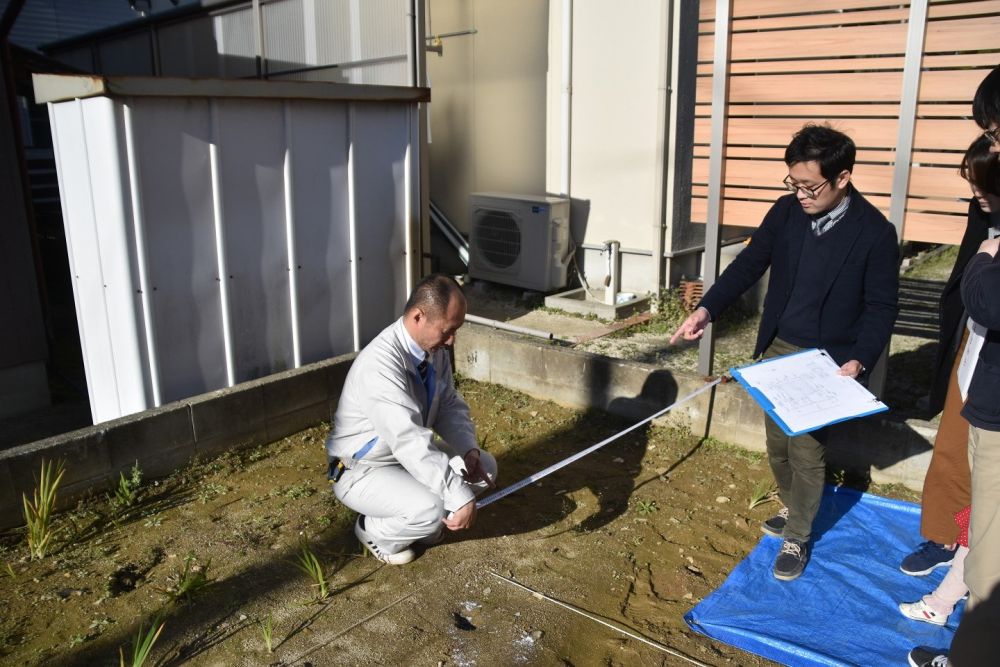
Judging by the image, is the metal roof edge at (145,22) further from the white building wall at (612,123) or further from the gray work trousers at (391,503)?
the gray work trousers at (391,503)

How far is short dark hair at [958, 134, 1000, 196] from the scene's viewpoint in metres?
2.93

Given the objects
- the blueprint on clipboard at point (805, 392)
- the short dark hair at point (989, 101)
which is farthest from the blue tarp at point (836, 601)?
the short dark hair at point (989, 101)

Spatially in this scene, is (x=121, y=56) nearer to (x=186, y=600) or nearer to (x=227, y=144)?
(x=227, y=144)

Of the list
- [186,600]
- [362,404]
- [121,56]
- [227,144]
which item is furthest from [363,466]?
[121,56]

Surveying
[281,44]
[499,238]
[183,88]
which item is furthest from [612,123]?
[183,88]

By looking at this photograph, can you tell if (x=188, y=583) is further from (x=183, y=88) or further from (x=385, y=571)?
(x=183, y=88)

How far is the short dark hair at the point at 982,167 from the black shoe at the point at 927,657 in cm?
179

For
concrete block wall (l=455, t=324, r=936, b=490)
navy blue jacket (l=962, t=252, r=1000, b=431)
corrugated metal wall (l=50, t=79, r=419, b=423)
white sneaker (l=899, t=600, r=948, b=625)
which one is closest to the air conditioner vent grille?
concrete block wall (l=455, t=324, r=936, b=490)

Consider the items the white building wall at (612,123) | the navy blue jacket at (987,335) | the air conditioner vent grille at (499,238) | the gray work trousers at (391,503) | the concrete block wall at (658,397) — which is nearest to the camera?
the navy blue jacket at (987,335)

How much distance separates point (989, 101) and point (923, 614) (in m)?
2.11

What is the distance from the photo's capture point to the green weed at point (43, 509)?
363cm

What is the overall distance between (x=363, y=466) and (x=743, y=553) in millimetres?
1889

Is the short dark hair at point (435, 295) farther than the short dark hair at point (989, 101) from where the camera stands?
Yes

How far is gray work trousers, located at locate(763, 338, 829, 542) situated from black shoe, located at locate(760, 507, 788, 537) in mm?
171
